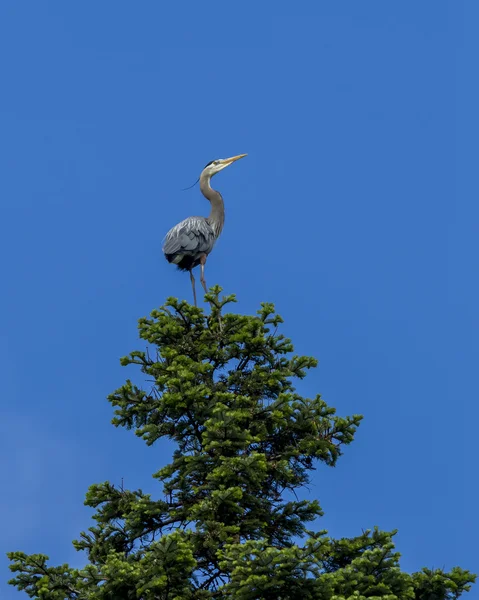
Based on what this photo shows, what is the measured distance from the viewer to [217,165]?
25.3 metres

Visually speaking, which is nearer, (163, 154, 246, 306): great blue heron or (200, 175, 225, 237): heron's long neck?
(163, 154, 246, 306): great blue heron

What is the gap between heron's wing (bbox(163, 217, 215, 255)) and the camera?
73.5ft

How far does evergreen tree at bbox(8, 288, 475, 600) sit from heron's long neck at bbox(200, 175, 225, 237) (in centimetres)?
579

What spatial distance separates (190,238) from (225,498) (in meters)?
8.76

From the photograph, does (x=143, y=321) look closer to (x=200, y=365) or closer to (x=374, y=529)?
(x=200, y=365)

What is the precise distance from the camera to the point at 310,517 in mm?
16672

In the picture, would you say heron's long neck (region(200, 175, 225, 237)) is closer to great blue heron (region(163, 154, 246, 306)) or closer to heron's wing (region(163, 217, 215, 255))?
great blue heron (region(163, 154, 246, 306))

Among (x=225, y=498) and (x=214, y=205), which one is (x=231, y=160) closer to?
(x=214, y=205)

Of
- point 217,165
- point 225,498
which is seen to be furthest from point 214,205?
point 225,498

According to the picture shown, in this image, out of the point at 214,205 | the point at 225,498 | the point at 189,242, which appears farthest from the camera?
the point at 214,205

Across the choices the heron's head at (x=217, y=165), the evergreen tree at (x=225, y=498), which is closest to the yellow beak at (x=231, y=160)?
the heron's head at (x=217, y=165)

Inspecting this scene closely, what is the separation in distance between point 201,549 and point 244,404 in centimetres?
277

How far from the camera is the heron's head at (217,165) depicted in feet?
82.2

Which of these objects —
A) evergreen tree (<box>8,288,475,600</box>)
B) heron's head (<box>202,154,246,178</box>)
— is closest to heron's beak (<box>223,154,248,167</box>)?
heron's head (<box>202,154,246,178</box>)
